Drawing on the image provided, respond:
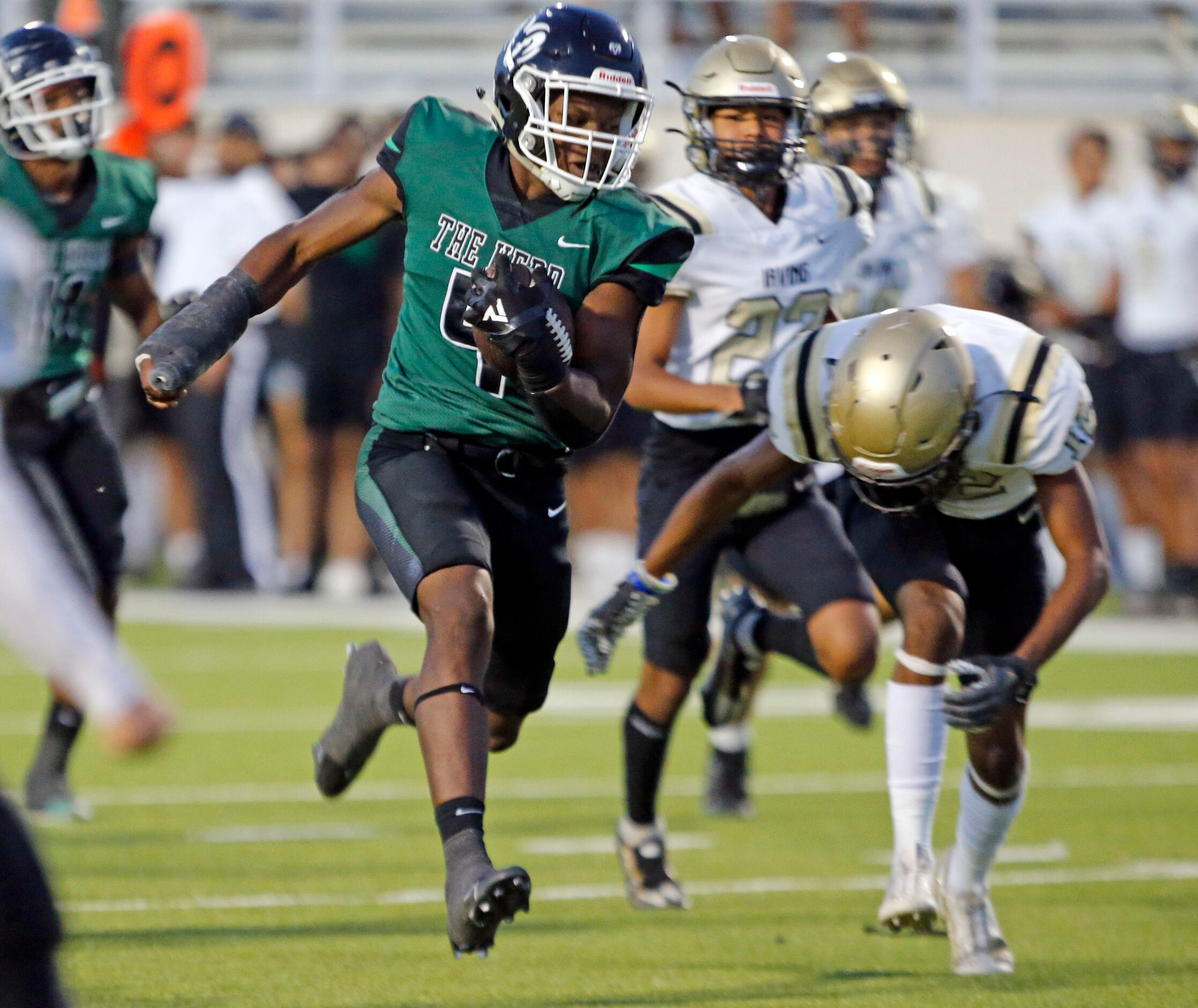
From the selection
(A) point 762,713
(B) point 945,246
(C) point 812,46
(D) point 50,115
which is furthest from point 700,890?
(C) point 812,46

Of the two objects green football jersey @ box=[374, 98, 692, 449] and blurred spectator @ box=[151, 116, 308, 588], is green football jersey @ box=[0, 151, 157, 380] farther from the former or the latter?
blurred spectator @ box=[151, 116, 308, 588]

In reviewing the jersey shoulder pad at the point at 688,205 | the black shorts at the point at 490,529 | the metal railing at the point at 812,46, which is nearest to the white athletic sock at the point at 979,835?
the black shorts at the point at 490,529

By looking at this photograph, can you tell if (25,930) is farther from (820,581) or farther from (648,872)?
(820,581)

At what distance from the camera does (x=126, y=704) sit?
84.7 inches

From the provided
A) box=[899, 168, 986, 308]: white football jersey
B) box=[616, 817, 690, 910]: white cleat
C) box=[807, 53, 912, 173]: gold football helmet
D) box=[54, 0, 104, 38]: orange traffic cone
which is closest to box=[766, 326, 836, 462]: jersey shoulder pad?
box=[616, 817, 690, 910]: white cleat

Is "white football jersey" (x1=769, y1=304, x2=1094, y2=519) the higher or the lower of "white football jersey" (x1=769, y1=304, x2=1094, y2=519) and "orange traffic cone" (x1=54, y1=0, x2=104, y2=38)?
the higher

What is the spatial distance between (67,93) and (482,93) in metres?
1.90

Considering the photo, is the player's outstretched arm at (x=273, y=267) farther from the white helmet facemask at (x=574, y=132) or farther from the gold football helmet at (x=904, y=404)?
the gold football helmet at (x=904, y=404)

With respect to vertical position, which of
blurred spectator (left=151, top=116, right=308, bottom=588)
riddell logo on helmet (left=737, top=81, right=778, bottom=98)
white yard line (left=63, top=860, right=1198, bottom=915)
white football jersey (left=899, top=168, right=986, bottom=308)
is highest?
riddell logo on helmet (left=737, top=81, right=778, bottom=98)

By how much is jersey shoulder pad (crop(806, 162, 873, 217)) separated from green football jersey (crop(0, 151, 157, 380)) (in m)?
1.94

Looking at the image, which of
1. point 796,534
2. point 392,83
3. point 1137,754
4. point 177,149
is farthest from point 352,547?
point 796,534

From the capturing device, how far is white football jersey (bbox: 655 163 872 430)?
516cm

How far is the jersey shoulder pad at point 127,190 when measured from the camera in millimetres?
5758

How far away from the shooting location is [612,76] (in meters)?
3.91
